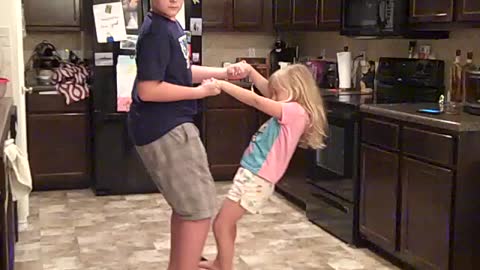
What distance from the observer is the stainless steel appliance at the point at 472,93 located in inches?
138

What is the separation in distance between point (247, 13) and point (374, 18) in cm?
203

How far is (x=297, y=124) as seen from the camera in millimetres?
3137

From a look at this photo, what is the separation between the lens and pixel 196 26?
551 centimetres

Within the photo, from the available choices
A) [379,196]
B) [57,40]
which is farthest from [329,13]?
[57,40]

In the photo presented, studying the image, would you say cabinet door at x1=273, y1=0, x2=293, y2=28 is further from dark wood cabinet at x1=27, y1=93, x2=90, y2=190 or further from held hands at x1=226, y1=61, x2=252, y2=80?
held hands at x1=226, y1=61, x2=252, y2=80

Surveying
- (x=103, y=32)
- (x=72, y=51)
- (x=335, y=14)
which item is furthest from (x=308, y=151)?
(x=72, y=51)

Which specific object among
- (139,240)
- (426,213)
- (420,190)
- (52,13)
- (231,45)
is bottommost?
(139,240)

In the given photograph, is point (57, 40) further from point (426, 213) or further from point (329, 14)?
point (426, 213)

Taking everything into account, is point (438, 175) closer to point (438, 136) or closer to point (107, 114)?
point (438, 136)

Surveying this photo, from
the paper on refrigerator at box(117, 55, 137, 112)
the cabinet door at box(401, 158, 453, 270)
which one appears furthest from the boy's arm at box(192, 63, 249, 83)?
the paper on refrigerator at box(117, 55, 137, 112)

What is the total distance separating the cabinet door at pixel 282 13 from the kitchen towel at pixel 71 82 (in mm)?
1740

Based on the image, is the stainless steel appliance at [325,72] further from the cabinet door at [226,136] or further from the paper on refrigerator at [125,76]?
the paper on refrigerator at [125,76]

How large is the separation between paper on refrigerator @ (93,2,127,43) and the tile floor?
1274mm

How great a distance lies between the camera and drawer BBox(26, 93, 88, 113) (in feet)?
17.7
